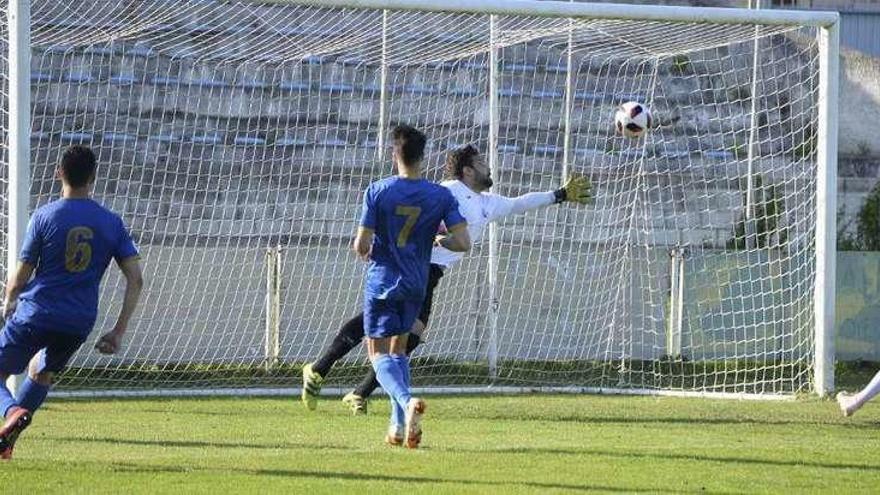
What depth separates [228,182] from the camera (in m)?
17.0

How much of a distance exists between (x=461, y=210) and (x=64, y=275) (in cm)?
365

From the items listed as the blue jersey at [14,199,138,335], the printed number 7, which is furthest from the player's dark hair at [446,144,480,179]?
the blue jersey at [14,199,138,335]

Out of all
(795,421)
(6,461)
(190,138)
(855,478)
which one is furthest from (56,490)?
(190,138)

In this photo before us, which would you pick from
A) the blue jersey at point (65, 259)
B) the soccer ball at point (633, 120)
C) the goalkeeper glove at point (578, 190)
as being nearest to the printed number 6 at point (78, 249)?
the blue jersey at point (65, 259)

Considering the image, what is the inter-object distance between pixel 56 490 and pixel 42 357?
1365 mm

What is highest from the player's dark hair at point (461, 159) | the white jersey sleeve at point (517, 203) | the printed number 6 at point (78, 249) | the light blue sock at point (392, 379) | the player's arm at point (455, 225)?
the player's dark hair at point (461, 159)

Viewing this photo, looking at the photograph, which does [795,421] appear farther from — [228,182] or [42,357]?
[228,182]

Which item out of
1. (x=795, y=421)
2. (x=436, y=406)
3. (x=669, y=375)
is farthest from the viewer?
(x=669, y=375)

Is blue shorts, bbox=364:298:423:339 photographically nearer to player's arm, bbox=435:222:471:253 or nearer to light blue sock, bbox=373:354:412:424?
light blue sock, bbox=373:354:412:424

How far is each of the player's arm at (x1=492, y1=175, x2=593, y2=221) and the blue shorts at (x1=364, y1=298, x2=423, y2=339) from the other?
219cm

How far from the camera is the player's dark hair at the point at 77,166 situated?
854 centimetres

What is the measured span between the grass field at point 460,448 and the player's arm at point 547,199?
153cm

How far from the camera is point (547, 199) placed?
1161 centimetres

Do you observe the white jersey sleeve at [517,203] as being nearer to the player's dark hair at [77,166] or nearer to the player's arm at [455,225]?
the player's arm at [455,225]
